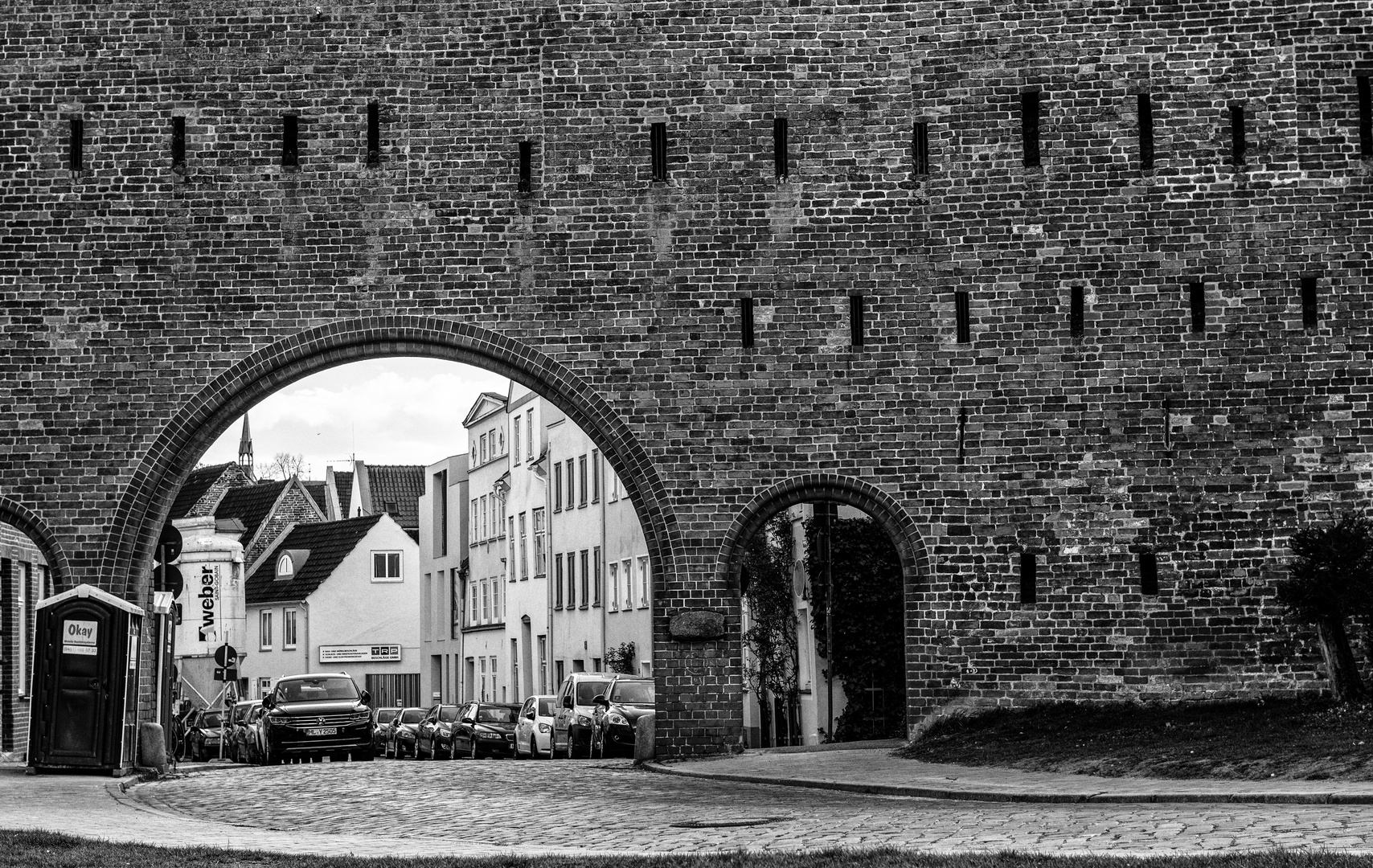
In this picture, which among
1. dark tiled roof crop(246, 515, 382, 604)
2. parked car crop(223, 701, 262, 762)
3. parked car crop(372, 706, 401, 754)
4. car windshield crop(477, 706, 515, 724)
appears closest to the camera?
parked car crop(223, 701, 262, 762)

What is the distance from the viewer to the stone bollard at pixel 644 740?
22.2 metres

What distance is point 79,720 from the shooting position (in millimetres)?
20188

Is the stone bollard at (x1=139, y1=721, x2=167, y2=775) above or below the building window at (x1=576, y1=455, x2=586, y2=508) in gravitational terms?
below

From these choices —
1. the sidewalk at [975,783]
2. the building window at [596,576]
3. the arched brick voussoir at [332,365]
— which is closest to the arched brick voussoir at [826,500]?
the arched brick voussoir at [332,365]

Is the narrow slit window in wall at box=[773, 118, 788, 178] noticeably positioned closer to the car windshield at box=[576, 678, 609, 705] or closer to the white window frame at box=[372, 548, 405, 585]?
the car windshield at box=[576, 678, 609, 705]

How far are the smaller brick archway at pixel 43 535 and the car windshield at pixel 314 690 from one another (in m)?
8.20

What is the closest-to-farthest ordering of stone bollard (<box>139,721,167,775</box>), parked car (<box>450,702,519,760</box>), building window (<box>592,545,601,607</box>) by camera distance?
1. stone bollard (<box>139,721,167,775</box>)
2. parked car (<box>450,702,519,760</box>)
3. building window (<box>592,545,601,607</box>)

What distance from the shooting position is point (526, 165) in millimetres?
22469

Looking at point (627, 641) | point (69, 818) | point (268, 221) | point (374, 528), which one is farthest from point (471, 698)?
point (69, 818)

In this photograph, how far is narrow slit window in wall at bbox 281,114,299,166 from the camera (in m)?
22.4

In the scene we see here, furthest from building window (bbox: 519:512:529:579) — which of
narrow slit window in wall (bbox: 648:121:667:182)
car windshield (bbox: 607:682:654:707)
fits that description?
narrow slit window in wall (bbox: 648:121:667:182)

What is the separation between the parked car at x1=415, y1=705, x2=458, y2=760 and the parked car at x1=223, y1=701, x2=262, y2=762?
3.57m

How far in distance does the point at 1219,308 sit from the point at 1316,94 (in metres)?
2.75

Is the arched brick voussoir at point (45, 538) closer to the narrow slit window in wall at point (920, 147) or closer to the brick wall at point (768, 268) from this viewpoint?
the brick wall at point (768, 268)
